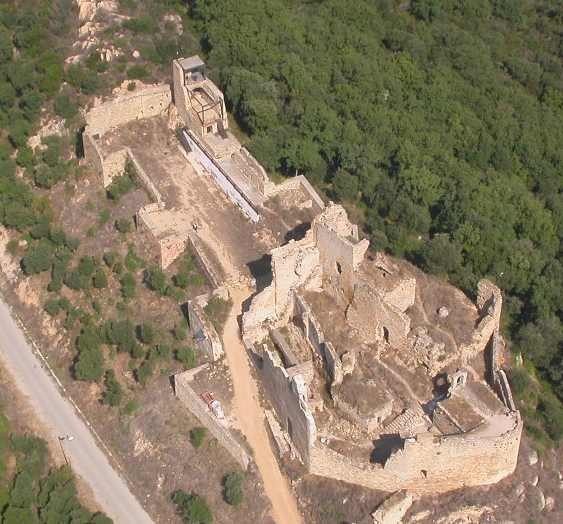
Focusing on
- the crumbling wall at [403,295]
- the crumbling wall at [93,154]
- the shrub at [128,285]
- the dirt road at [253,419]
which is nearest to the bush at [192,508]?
the dirt road at [253,419]

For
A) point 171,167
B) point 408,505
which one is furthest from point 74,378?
point 408,505

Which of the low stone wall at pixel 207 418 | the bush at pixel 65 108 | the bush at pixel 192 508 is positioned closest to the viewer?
the bush at pixel 192 508

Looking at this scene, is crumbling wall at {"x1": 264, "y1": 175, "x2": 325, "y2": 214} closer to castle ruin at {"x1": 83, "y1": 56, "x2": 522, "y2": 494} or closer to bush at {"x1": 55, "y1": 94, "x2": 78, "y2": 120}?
castle ruin at {"x1": 83, "y1": 56, "x2": 522, "y2": 494}

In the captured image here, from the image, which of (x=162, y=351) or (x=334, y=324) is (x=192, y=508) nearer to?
(x=162, y=351)

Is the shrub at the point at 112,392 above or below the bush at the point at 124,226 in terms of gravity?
below

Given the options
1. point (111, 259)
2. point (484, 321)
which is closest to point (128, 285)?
point (111, 259)

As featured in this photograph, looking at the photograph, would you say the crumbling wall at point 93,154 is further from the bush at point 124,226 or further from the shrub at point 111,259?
the shrub at point 111,259
